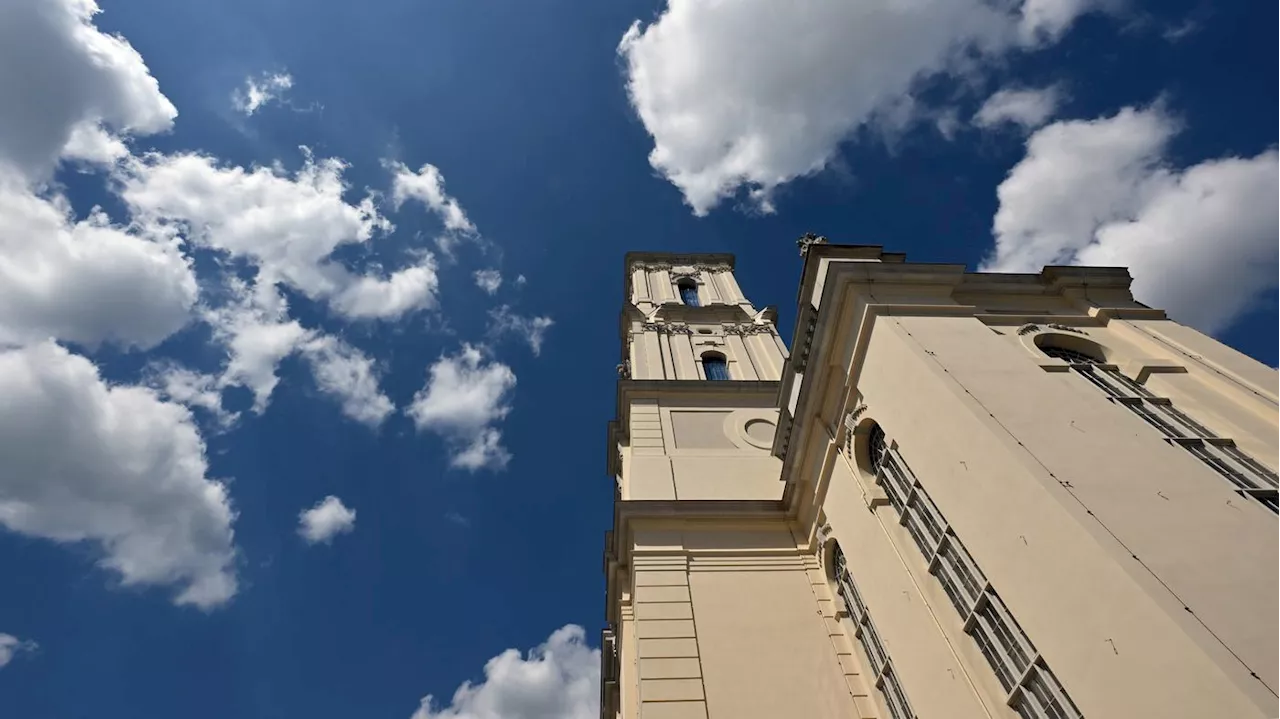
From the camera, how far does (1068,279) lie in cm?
1872

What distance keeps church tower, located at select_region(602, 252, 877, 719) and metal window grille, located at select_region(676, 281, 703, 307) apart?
754 cm

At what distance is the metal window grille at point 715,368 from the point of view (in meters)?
32.1

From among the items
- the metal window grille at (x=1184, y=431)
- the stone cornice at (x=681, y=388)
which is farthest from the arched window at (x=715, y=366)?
the metal window grille at (x=1184, y=431)

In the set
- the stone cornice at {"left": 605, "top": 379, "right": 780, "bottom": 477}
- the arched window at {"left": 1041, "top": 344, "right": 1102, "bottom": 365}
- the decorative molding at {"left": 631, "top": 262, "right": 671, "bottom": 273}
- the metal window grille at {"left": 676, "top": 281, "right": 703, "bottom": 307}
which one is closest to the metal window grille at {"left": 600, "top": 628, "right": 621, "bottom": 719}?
the stone cornice at {"left": 605, "top": 379, "right": 780, "bottom": 477}

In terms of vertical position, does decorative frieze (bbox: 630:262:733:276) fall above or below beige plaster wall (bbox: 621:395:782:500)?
above

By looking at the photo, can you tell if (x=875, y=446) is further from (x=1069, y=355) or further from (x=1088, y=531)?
(x=1088, y=531)

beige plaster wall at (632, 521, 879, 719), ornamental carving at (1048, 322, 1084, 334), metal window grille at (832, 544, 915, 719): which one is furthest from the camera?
ornamental carving at (1048, 322, 1084, 334)

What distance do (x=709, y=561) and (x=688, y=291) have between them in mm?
24044

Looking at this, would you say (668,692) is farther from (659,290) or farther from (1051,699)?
(659,290)

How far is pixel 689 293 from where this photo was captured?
137ft

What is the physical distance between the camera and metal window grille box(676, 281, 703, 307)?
40841mm

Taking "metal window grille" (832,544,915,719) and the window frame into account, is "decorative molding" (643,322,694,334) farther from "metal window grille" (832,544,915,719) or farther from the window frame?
"metal window grille" (832,544,915,719)

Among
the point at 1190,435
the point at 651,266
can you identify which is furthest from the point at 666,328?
the point at 1190,435

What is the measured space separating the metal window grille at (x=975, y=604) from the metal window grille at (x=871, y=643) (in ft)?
0.39
